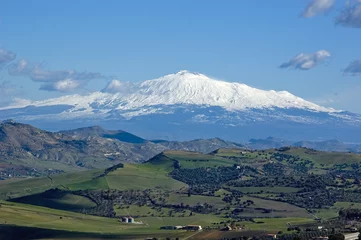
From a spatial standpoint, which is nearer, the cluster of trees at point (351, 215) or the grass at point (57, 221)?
the cluster of trees at point (351, 215)

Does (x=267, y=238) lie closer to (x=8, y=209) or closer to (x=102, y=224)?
(x=102, y=224)

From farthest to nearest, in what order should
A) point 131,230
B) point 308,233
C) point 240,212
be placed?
point 240,212 < point 131,230 < point 308,233

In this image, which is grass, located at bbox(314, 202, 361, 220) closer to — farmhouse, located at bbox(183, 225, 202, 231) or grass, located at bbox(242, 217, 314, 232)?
grass, located at bbox(242, 217, 314, 232)

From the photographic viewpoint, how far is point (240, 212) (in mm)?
197375

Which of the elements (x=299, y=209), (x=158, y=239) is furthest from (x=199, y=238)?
(x=299, y=209)

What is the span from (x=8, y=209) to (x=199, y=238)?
2412 inches

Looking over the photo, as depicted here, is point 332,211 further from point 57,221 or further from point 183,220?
point 57,221

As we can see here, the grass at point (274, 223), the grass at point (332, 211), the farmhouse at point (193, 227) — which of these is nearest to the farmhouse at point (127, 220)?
the farmhouse at point (193, 227)

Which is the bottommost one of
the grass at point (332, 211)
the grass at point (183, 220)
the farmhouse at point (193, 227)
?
the farmhouse at point (193, 227)

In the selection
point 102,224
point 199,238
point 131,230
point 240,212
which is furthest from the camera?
point 240,212

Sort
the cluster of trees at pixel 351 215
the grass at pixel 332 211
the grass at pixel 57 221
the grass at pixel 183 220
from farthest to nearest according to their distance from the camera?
the grass at pixel 332 211
the grass at pixel 183 220
the grass at pixel 57 221
the cluster of trees at pixel 351 215

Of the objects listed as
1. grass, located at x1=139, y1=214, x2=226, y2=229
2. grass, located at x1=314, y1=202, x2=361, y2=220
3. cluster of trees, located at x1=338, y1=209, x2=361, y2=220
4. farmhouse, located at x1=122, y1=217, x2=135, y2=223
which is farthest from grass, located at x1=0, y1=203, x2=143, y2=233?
cluster of trees, located at x1=338, y1=209, x2=361, y2=220

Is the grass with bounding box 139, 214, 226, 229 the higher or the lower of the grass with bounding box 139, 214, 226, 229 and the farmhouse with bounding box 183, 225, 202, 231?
the higher

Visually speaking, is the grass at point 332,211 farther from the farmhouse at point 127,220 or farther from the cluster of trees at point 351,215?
the farmhouse at point 127,220
